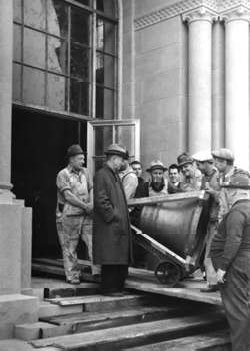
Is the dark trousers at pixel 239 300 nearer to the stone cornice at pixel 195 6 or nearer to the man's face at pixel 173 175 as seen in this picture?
the man's face at pixel 173 175

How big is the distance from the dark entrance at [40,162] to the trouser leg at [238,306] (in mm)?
6440

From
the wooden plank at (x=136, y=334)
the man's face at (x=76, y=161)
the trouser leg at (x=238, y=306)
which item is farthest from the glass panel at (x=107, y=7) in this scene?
the trouser leg at (x=238, y=306)

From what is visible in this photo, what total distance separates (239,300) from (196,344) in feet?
2.36

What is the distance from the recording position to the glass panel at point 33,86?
31.6ft

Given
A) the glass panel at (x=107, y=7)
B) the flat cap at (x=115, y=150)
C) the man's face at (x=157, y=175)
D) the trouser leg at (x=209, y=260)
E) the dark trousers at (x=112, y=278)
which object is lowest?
the dark trousers at (x=112, y=278)

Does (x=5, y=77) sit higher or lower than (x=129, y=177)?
higher

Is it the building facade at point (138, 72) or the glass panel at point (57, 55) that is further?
the glass panel at point (57, 55)

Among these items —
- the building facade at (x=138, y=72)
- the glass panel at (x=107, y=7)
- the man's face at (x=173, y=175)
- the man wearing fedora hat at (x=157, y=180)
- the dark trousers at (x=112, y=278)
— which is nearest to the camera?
the dark trousers at (x=112, y=278)

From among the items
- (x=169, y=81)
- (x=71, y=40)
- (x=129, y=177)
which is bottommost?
(x=129, y=177)

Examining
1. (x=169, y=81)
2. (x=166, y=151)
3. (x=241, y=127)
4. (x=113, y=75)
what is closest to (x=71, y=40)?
(x=113, y=75)

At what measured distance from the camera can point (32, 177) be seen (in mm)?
12859

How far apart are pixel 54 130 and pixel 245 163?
4369 millimetres

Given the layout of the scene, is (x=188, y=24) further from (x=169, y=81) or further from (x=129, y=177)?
(x=129, y=177)

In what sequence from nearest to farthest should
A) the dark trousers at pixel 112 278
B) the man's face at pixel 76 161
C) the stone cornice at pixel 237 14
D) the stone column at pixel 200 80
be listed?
the dark trousers at pixel 112 278 → the man's face at pixel 76 161 → the stone column at pixel 200 80 → the stone cornice at pixel 237 14
